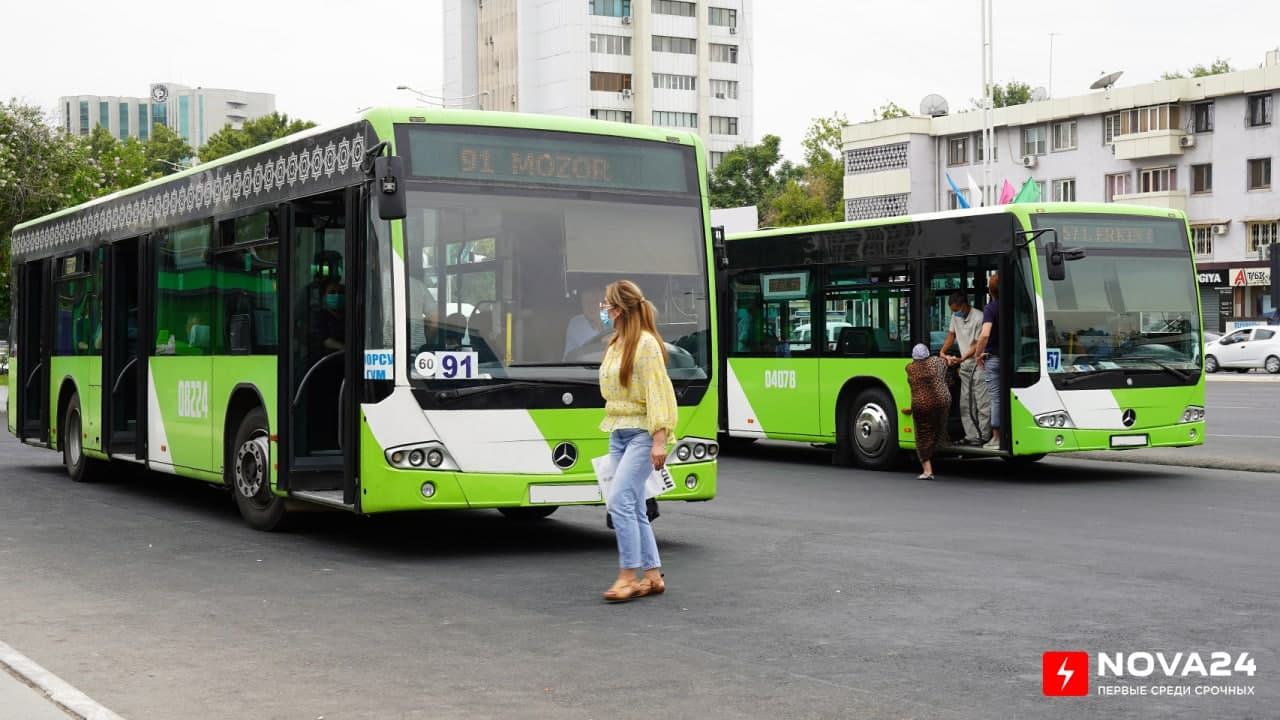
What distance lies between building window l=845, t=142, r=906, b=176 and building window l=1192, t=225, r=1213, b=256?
1633 centimetres

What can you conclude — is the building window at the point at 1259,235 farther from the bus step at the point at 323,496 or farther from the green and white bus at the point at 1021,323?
the bus step at the point at 323,496

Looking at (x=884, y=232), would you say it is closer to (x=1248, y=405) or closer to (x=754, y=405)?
(x=754, y=405)

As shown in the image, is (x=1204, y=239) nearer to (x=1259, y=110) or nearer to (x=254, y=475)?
(x=1259, y=110)

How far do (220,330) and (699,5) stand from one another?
350 feet

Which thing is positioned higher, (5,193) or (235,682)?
(5,193)

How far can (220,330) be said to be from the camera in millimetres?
13305

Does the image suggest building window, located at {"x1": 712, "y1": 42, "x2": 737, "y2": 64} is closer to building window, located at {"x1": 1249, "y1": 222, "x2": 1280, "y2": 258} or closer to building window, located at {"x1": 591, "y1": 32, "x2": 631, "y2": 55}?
building window, located at {"x1": 591, "y1": 32, "x2": 631, "y2": 55}

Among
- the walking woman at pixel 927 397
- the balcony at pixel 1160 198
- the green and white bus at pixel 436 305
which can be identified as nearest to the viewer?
the green and white bus at pixel 436 305

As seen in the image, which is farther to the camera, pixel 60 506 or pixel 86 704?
pixel 60 506

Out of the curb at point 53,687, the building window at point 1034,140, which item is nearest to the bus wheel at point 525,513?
the curb at point 53,687

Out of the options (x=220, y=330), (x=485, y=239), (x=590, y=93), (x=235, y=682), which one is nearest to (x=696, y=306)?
(x=485, y=239)

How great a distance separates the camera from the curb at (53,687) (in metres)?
6.44

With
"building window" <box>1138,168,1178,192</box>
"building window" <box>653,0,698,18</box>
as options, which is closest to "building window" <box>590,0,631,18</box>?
"building window" <box>653,0,698,18</box>

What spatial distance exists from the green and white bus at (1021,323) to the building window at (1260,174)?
50.4m
